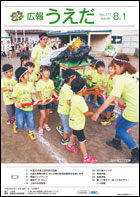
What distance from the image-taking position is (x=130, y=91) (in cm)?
274

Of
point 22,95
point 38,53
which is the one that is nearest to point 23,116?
point 22,95

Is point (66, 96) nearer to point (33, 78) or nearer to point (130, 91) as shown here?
point (130, 91)

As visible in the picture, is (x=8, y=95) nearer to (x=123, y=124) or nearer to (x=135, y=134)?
(x=123, y=124)

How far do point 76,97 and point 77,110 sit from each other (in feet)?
0.79

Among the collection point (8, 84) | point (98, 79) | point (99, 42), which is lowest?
point (8, 84)

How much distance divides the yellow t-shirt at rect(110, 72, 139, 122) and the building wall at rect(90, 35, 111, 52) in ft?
63.9

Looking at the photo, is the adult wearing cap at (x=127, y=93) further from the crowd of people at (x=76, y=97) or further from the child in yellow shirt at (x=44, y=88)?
the child in yellow shirt at (x=44, y=88)

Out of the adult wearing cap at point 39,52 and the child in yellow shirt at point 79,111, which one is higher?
the adult wearing cap at point 39,52

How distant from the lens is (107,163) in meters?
3.05

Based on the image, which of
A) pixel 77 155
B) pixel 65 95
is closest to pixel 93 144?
pixel 77 155

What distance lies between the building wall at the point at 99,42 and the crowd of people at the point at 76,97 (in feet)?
58.2

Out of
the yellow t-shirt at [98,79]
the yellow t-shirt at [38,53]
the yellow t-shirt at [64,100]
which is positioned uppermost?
the yellow t-shirt at [38,53]

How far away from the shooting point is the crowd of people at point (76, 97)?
2756mm

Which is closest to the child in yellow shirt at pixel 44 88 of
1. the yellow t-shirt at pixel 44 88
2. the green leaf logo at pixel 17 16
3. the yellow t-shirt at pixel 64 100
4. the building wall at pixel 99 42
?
the yellow t-shirt at pixel 44 88
